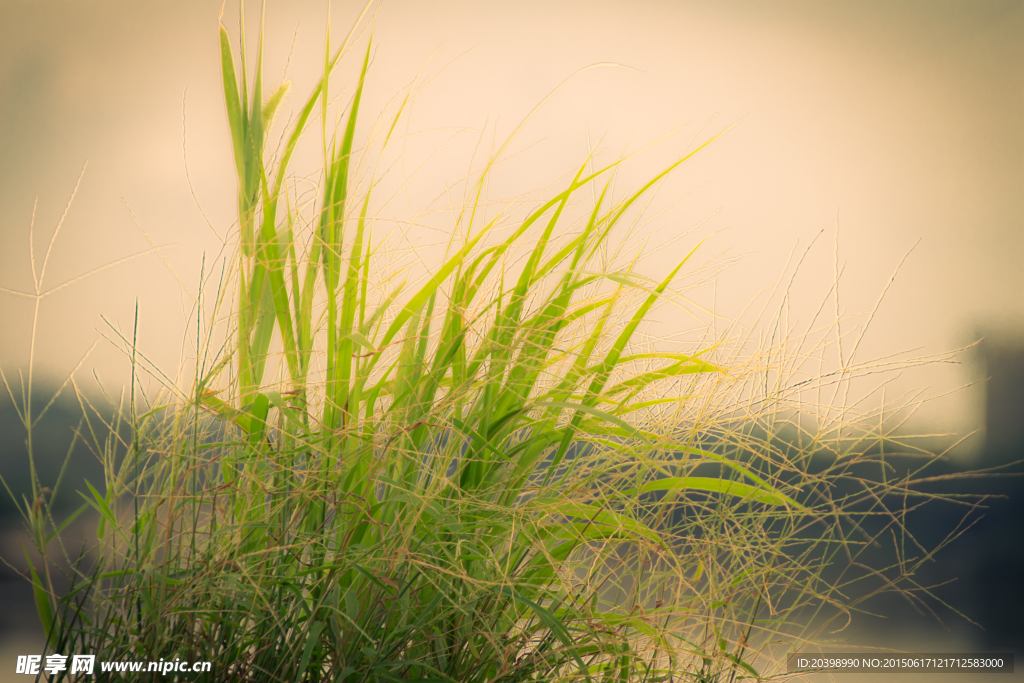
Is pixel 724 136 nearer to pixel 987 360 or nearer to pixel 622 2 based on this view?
pixel 622 2

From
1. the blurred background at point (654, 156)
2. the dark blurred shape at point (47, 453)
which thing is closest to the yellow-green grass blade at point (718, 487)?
the blurred background at point (654, 156)

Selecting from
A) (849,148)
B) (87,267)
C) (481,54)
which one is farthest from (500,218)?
(849,148)

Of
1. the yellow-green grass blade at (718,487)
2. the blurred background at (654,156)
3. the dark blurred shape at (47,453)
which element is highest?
the blurred background at (654,156)

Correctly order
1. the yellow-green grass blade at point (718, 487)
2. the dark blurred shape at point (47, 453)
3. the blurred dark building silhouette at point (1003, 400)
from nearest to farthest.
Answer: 1. the yellow-green grass blade at point (718, 487)
2. the dark blurred shape at point (47, 453)
3. the blurred dark building silhouette at point (1003, 400)

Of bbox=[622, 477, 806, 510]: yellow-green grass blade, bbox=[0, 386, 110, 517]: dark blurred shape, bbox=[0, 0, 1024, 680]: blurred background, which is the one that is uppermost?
bbox=[0, 0, 1024, 680]: blurred background

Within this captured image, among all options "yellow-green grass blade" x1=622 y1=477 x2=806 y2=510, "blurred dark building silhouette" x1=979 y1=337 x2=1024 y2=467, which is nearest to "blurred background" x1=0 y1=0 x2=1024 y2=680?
"blurred dark building silhouette" x1=979 y1=337 x2=1024 y2=467

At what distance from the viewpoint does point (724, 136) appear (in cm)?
123

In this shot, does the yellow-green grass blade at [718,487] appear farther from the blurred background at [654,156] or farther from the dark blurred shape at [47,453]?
the dark blurred shape at [47,453]

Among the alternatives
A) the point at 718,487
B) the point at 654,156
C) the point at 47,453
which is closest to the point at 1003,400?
the point at 654,156

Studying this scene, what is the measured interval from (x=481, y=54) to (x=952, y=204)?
1.11 meters

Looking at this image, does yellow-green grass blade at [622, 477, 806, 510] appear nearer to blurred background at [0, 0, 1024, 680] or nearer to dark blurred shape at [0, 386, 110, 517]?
blurred background at [0, 0, 1024, 680]

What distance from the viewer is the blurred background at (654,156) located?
107cm

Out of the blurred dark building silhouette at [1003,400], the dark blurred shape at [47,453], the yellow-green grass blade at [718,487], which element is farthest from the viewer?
the blurred dark building silhouette at [1003,400]

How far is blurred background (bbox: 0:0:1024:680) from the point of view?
107 centimetres
